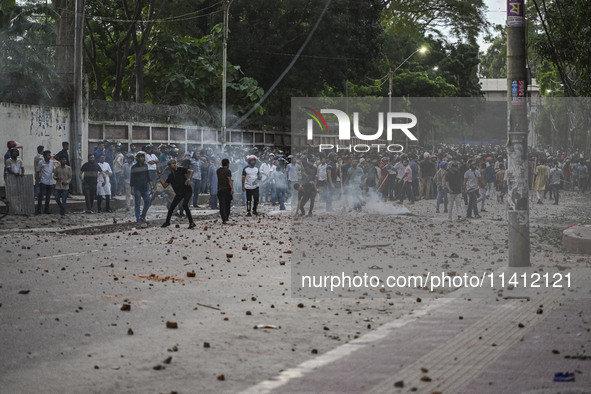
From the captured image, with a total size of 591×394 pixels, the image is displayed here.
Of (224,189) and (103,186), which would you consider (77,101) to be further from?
(224,189)

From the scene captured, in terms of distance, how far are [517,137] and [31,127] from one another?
688 inches

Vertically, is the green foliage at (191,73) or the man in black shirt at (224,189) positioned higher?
the green foliage at (191,73)

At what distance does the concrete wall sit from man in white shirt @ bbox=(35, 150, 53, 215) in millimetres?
3357

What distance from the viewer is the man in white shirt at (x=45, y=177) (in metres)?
20.0

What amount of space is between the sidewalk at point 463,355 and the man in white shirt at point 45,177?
13802 millimetres

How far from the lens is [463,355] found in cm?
629

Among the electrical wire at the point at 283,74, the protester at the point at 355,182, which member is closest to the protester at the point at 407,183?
the protester at the point at 355,182

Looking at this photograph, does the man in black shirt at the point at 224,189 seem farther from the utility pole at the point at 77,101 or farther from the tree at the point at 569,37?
the tree at the point at 569,37

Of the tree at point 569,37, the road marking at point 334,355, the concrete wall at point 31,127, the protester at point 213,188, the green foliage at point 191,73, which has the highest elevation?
the green foliage at point 191,73

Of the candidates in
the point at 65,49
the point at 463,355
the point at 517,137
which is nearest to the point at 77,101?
the point at 65,49

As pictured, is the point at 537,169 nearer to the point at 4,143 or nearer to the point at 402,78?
the point at 4,143

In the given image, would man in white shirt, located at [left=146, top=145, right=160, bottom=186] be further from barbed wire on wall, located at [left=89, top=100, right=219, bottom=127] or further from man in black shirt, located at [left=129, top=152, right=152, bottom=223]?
barbed wire on wall, located at [left=89, top=100, right=219, bottom=127]

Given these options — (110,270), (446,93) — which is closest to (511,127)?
(110,270)

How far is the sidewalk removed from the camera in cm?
542
